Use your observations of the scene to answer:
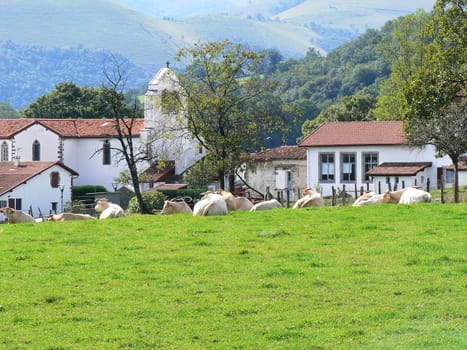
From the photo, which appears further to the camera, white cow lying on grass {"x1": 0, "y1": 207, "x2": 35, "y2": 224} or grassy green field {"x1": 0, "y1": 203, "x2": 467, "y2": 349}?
white cow lying on grass {"x1": 0, "y1": 207, "x2": 35, "y2": 224}

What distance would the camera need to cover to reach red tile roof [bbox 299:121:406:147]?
74562mm

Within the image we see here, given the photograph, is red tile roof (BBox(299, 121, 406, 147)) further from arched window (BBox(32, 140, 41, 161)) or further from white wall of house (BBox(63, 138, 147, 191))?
arched window (BBox(32, 140, 41, 161))

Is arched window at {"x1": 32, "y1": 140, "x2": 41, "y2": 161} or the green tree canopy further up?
the green tree canopy

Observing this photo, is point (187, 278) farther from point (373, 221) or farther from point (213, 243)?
point (373, 221)

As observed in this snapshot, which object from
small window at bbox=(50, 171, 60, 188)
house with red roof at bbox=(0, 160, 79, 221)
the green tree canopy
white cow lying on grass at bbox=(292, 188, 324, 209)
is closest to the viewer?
white cow lying on grass at bbox=(292, 188, 324, 209)

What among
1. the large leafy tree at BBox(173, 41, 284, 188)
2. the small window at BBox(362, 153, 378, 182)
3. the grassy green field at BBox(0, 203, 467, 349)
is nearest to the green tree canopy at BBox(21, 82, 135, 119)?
the small window at BBox(362, 153, 378, 182)

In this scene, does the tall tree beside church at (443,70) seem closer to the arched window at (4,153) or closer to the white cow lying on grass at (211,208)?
the white cow lying on grass at (211,208)

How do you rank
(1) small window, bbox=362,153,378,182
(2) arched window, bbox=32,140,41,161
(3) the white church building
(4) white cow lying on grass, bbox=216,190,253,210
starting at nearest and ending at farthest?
(4) white cow lying on grass, bbox=216,190,253,210 → (1) small window, bbox=362,153,378,182 → (3) the white church building → (2) arched window, bbox=32,140,41,161

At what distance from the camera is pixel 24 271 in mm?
21312

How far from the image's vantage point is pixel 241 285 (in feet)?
63.1

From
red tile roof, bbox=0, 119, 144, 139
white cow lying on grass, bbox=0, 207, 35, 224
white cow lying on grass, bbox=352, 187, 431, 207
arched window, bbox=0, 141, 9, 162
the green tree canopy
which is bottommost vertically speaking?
white cow lying on grass, bbox=0, 207, 35, 224

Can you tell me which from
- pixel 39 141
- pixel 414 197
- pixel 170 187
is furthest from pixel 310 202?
pixel 39 141

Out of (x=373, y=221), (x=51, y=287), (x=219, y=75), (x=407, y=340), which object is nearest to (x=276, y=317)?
(x=407, y=340)

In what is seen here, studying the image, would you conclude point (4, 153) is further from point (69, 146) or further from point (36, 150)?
point (69, 146)
